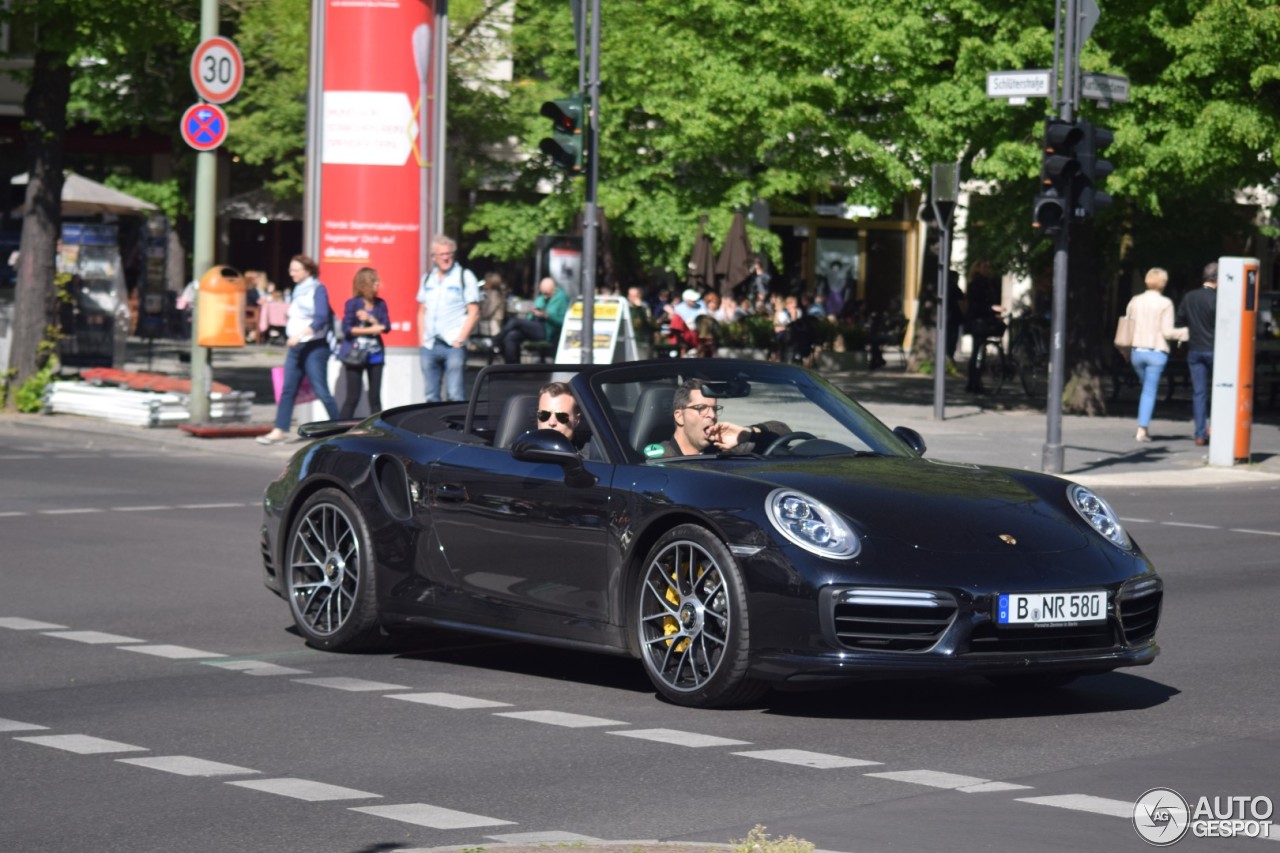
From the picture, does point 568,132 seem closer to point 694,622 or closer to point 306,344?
point 306,344

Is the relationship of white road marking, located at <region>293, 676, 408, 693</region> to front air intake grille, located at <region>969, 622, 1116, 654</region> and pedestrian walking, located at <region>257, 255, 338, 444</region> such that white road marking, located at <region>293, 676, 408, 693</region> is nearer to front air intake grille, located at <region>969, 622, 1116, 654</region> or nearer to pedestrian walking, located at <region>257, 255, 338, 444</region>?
front air intake grille, located at <region>969, 622, 1116, 654</region>

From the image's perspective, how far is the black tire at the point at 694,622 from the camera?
8.09 metres

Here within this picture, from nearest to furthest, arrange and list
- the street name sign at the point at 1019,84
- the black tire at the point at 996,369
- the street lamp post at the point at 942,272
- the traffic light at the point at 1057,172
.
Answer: the traffic light at the point at 1057,172 → the street name sign at the point at 1019,84 → the street lamp post at the point at 942,272 → the black tire at the point at 996,369

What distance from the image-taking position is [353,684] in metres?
9.03

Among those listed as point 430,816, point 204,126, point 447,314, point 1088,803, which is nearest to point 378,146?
point 204,126

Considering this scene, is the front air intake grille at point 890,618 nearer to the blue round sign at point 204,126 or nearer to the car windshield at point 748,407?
the car windshield at point 748,407

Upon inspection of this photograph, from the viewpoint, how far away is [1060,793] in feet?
22.2

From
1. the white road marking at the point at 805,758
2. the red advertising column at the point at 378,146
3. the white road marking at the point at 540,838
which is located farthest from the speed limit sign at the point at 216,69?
the white road marking at the point at 540,838

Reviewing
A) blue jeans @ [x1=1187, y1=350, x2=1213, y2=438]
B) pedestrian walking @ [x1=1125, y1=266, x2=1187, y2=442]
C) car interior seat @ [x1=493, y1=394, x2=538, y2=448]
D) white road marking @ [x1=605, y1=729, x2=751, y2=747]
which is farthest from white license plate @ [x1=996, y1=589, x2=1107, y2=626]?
pedestrian walking @ [x1=1125, y1=266, x2=1187, y2=442]

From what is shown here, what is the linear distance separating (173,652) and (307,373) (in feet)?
39.6

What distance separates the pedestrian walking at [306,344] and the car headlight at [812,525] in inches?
537

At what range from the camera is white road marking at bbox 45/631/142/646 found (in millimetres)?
10172

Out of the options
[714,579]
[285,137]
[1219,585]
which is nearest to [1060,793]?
[714,579]

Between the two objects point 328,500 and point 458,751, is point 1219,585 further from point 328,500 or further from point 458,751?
point 458,751
